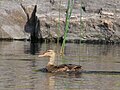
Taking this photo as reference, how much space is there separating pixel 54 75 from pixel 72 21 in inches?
592

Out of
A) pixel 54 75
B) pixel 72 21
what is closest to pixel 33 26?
pixel 72 21

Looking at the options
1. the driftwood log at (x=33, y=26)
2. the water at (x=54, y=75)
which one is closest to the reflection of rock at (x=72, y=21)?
the driftwood log at (x=33, y=26)

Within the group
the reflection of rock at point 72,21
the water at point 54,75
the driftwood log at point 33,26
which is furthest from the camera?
the driftwood log at point 33,26

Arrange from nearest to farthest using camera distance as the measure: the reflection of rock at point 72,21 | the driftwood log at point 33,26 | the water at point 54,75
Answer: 1. the water at point 54,75
2. the reflection of rock at point 72,21
3. the driftwood log at point 33,26

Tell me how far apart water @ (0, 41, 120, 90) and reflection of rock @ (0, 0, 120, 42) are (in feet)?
17.1

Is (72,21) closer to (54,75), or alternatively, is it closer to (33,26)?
(33,26)

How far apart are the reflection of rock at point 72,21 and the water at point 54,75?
5.21 m

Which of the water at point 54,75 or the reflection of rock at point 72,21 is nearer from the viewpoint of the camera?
the water at point 54,75

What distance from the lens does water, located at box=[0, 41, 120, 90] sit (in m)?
14.2

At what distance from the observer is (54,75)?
16.6m

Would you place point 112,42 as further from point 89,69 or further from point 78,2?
point 89,69

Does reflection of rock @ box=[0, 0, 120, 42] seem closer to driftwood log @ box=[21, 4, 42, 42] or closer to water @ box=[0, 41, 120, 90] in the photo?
driftwood log @ box=[21, 4, 42, 42]

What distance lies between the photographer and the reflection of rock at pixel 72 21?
103ft

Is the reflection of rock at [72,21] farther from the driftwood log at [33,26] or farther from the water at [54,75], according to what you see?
the water at [54,75]
